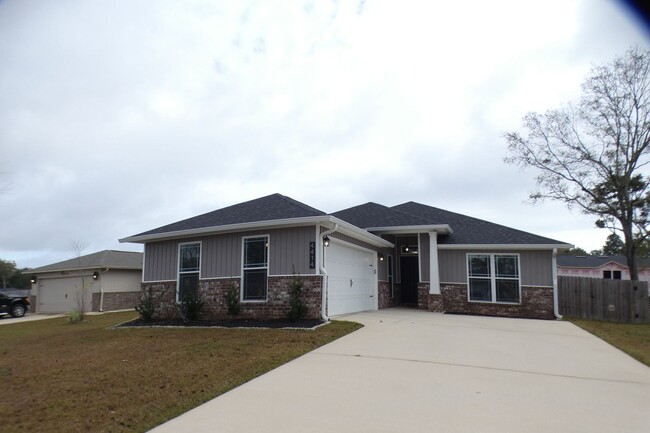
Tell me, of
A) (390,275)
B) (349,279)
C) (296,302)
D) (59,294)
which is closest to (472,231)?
(390,275)

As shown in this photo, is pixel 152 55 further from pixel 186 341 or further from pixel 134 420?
pixel 134 420

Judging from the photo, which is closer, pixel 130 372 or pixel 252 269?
pixel 130 372

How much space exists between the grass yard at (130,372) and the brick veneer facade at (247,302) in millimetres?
1080

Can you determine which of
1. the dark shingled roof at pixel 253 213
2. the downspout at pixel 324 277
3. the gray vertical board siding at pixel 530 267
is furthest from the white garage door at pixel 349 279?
the gray vertical board siding at pixel 530 267

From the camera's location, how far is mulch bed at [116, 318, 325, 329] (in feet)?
31.5

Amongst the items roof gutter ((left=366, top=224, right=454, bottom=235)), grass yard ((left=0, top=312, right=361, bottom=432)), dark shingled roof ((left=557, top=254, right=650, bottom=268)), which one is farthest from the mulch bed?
dark shingled roof ((left=557, top=254, right=650, bottom=268))

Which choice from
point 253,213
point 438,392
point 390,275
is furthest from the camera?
point 390,275

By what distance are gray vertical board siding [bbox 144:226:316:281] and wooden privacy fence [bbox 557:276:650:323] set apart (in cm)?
1099

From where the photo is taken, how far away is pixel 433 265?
1437cm

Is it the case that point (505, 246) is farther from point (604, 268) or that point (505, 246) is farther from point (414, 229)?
point (604, 268)

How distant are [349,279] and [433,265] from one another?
375cm

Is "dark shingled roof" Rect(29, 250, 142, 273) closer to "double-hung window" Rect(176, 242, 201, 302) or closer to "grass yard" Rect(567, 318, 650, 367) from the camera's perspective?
"double-hung window" Rect(176, 242, 201, 302)

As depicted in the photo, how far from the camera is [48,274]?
23734 mm

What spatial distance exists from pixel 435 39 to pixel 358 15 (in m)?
1.94
